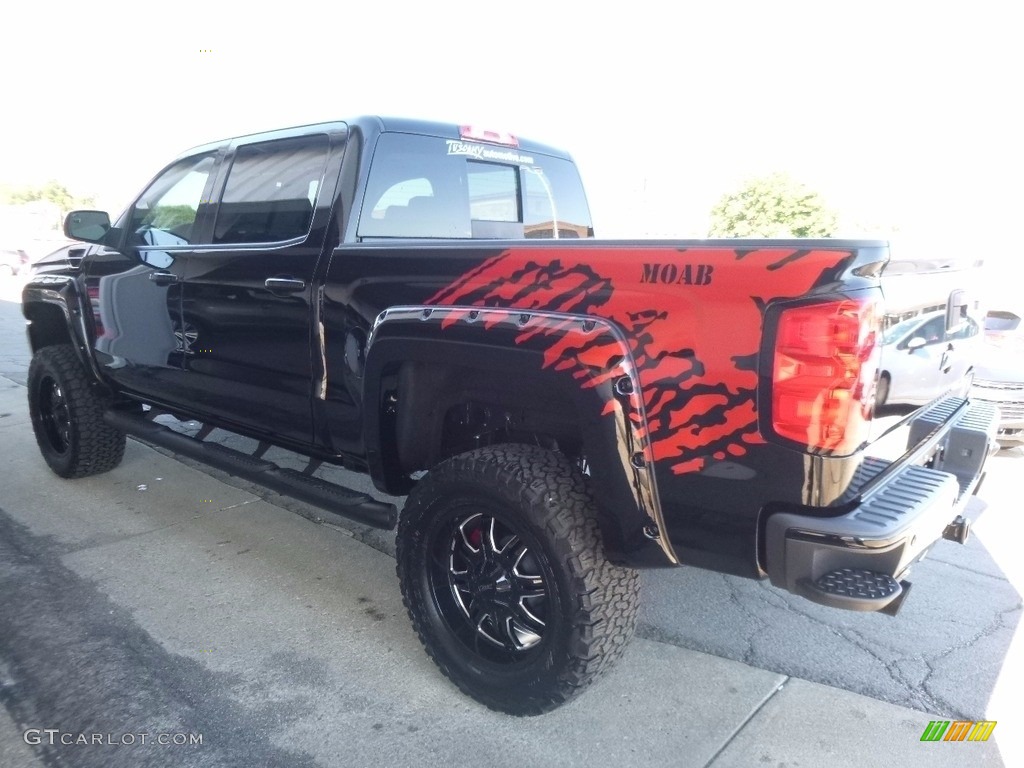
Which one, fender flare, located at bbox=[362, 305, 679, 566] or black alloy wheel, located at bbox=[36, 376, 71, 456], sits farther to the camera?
black alloy wheel, located at bbox=[36, 376, 71, 456]

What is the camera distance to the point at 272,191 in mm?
3332

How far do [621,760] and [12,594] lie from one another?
2.71m

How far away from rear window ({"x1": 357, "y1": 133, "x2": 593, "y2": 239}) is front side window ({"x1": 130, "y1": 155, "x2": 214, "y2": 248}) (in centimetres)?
→ 122

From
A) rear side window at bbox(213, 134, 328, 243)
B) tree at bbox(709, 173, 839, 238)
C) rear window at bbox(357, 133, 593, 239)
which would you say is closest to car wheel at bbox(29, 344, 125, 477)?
rear side window at bbox(213, 134, 328, 243)

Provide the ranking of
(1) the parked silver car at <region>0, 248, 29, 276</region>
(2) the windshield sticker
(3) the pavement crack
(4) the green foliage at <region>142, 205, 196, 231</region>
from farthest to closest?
(1) the parked silver car at <region>0, 248, 29, 276</region>, (4) the green foliage at <region>142, 205, 196, 231</region>, (2) the windshield sticker, (3) the pavement crack

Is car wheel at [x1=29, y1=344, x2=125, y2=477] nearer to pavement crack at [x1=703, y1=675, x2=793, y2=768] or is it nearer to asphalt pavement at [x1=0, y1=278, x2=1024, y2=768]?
asphalt pavement at [x1=0, y1=278, x2=1024, y2=768]

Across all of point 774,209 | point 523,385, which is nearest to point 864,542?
point 523,385

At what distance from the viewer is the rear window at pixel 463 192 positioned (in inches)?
120

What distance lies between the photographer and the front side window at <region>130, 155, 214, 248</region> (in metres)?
3.79

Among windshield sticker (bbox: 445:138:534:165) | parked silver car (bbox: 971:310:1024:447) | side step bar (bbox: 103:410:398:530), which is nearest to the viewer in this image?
side step bar (bbox: 103:410:398:530)

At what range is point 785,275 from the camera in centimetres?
176

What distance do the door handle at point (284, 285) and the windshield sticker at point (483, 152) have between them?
922 mm

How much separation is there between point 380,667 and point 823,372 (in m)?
1.95

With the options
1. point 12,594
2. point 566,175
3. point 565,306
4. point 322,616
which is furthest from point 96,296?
point 565,306
